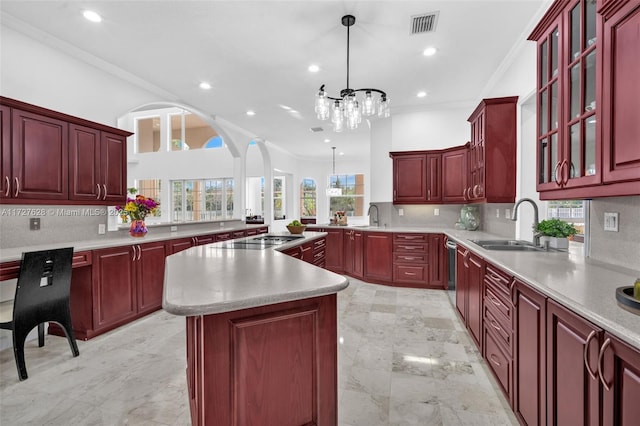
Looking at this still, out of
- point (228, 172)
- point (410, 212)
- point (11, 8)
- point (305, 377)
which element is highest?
point (11, 8)

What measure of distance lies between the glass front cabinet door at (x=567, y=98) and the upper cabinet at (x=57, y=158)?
13.0ft

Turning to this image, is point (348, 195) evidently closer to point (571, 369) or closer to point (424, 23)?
point (424, 23)

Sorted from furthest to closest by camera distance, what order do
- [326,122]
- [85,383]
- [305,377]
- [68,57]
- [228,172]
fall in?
[228,172] → [326,122] → [68,57] → [85,383] → [305,377]

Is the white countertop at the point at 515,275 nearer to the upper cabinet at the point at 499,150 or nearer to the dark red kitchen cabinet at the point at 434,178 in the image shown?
the upper cabinet at the point at 499,150

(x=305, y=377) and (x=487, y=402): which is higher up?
(x=305, y=377)

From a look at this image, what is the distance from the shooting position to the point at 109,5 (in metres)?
2.57

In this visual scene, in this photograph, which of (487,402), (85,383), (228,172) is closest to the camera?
(487,402)

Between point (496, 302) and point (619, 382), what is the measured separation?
3.92ft

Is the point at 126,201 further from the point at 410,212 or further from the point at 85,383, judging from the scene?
the point at 410,212

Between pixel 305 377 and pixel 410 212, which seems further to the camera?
pixel 410 212

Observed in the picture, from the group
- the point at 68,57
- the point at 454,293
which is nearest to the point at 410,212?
the point at 454,293

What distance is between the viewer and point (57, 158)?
112 inches

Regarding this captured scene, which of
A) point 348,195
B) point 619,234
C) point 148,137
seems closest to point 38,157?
point 619,234

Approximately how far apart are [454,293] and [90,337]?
3.89 metres
